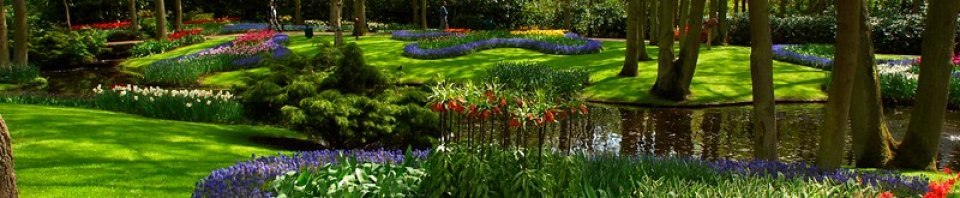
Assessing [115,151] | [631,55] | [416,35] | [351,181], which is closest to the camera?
[351,181]

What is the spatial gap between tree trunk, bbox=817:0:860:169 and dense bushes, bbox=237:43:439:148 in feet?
15.6

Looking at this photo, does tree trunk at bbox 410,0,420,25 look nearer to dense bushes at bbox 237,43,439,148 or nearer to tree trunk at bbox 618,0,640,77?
tree trunk at bbox 618,0,640,77

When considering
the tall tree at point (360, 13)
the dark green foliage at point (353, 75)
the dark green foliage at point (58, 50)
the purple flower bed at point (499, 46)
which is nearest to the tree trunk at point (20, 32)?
the dark green foliage at point (58, 50)

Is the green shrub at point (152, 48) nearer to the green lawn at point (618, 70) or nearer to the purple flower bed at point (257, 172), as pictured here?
the green lawn at point (618, 70)

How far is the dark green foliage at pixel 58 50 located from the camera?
77.5 feet

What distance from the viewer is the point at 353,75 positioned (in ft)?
33.7

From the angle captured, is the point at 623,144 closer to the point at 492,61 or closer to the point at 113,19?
the point at 492,61

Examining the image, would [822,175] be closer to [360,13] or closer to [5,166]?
[5,166]

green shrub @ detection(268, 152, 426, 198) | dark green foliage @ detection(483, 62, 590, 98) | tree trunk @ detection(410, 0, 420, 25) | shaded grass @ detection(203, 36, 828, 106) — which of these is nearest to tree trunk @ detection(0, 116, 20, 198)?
green shrub @ detection(268, 152, 426, 198)

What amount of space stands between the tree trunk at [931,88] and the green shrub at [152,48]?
24.7m

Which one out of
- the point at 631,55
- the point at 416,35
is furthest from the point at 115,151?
the point at 416,35

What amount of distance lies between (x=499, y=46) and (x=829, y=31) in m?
15.4

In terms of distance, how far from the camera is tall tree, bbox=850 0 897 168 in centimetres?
923

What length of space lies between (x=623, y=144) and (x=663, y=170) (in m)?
6.01
